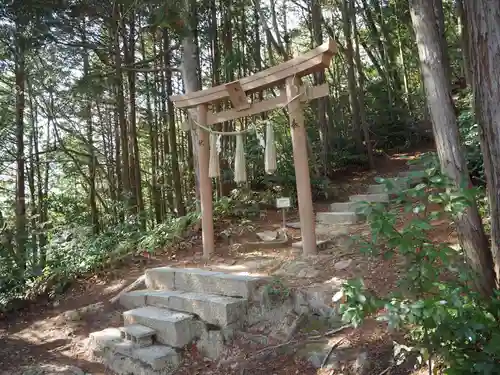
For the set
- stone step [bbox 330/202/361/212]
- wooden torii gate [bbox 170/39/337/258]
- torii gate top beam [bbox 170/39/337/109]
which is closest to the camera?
torii gate top beam [bbox 170/39/337/109]

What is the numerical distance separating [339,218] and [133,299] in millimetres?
3405

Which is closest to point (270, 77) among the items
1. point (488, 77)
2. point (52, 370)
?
point (488, 77)

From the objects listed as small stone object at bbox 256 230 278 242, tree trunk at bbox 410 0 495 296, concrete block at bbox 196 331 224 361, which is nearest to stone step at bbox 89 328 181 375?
concrete block at bbox 196 331 224 361

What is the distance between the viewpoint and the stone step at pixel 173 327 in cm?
397

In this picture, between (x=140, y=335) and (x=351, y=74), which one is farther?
(x=351, y=74)

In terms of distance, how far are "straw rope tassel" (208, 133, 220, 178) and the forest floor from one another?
125cm

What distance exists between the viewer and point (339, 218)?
6.55 m

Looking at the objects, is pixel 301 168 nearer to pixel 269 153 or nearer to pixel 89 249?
pixel 269 153

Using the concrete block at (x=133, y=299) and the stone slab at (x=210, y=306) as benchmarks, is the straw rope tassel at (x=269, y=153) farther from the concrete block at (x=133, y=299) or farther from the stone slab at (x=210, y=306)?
the concrete block at (x=133, y=299)

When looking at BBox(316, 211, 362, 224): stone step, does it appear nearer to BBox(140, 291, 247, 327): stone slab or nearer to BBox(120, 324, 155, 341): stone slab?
BBox(140, 291, 247, 327): stone slab

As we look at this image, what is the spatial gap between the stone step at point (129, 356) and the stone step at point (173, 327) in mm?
96

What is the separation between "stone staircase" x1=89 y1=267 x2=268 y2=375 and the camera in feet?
12.7

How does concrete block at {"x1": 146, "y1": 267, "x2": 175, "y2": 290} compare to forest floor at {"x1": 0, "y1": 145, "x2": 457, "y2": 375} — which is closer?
forest floor at {"x1": 0, "y1": 145, "x2": 457, "y2": 375}

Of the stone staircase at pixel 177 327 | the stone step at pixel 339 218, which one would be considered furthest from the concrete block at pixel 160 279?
the stone step at pixel 339 218
